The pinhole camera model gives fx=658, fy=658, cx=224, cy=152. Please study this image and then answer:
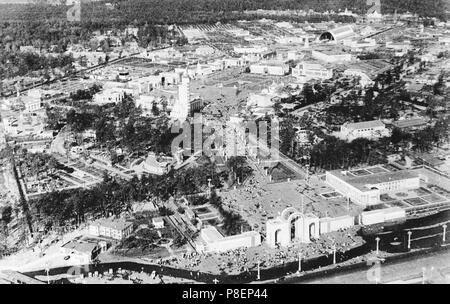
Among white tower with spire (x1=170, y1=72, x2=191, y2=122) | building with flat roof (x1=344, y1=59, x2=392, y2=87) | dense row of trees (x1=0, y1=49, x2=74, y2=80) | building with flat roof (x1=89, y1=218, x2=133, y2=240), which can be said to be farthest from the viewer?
dense row of trees (x1=0, y1=49, x2=74, y2=80)

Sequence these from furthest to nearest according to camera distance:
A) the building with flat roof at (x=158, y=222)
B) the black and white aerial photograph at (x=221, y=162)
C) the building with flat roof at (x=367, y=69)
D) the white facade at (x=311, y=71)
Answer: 1. the white facade at (x=311, y=71)
2. the building with flat roof at (x=367, y=69)
3. the building with flat roof at (x=158, y=222)
4. the black and white aerial photograph at (x=221, y=162)

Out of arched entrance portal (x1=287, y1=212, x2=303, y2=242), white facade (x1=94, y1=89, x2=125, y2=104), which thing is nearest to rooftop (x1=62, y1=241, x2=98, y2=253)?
arched entrance portal (x1=287, y1=212, x2=303, y2=242)

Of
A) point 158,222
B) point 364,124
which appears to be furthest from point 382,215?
point 364,124

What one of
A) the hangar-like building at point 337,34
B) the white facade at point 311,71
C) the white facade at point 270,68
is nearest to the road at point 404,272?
the white facade at point 311,71

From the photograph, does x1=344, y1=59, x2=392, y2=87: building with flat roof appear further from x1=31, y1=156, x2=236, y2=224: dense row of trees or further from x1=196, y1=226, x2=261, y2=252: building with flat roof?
x1=196, y1=226, x2=261, y2=252: building with flat roof

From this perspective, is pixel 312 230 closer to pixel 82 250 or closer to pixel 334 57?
pixel 82 250

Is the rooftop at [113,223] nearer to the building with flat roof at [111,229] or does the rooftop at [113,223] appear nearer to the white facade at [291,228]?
the building with flat roof at [111,229]

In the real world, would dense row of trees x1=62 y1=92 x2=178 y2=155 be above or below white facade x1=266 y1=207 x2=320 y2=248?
above
